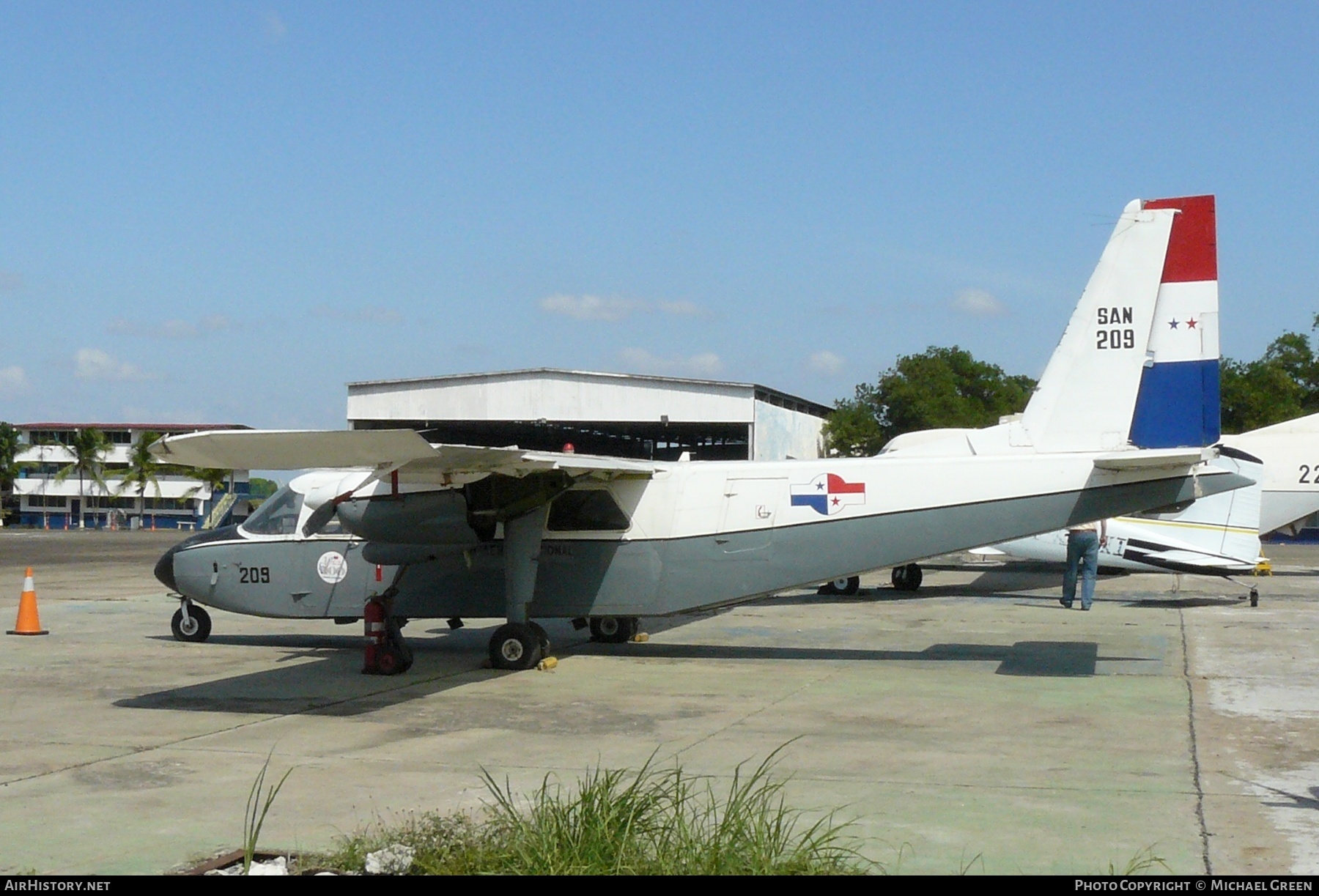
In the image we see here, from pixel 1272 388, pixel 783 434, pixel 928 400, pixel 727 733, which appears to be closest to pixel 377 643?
pixel 727 733

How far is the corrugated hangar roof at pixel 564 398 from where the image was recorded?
141ft

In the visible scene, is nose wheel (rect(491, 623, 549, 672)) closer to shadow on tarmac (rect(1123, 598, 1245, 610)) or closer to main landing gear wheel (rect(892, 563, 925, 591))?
shadow on tarmac (rect(1123, 598, 1245, 610))

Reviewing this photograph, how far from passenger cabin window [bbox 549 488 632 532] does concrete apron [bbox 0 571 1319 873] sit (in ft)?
4.95

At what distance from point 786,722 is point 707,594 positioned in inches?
132

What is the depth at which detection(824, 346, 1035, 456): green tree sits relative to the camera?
5956cm

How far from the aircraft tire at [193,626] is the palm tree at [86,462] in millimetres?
93130

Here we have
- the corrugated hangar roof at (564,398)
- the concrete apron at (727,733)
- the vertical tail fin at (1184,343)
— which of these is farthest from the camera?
the corrugated hangar roof at (564,398)

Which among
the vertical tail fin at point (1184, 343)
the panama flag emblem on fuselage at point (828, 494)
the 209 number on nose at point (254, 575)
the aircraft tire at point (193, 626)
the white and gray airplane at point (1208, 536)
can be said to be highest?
the vertical tail fin at point (1184, 343)

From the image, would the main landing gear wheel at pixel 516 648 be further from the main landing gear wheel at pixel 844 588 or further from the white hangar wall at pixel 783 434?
the white hangar wall at pixel 783 434

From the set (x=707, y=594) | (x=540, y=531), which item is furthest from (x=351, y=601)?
(x=707, y=594)

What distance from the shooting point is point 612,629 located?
15.0 meters

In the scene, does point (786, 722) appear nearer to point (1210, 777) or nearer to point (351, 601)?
point (1210, 777)

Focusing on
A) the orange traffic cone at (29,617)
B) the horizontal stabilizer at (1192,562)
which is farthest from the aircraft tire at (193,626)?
the horizontal stabilizer at (1192,562)

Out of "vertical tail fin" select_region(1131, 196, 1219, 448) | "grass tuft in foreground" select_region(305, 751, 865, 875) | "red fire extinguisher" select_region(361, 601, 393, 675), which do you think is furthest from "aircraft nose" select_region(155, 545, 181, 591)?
"vertical tail fin" select_region(1131, 196, 1219, 448)
